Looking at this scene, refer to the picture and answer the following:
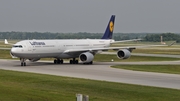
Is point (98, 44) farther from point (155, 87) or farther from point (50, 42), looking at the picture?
point (155, 87)

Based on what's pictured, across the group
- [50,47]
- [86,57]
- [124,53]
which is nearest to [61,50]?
[50,47]

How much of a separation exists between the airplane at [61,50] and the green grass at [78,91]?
16874 millimetres

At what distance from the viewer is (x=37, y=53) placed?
5281 centimetres

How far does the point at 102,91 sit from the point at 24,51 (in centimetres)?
2499

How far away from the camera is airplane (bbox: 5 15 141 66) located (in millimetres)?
51844

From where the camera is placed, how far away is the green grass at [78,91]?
77.9ft

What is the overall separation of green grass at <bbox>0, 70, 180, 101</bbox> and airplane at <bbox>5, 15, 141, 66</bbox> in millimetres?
16874

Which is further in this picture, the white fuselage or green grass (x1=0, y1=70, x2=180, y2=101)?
the white fuselage

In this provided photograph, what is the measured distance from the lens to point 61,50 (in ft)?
185

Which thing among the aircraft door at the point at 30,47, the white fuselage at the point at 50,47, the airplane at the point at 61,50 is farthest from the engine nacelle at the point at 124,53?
the aircraft door at the point at 30,47
